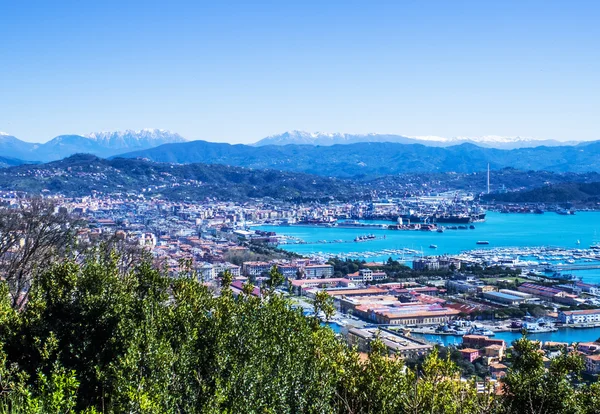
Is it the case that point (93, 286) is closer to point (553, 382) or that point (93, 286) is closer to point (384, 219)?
point (553, 382)

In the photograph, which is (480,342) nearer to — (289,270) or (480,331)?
(480,331)

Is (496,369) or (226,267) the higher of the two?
(496,369)

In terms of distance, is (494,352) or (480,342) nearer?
(494,352)

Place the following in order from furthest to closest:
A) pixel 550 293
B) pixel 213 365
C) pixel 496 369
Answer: pixel 550 293 < pixel 496 369 < pixel 213 365

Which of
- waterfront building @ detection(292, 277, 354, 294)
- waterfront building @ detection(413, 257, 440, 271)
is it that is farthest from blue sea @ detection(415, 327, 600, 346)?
waterfront building @ detection(413, 257, 440, 271)

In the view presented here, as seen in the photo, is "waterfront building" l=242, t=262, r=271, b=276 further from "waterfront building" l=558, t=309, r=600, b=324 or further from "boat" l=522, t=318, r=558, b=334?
"waterfront building" l=558, t=309, r=600, b=324

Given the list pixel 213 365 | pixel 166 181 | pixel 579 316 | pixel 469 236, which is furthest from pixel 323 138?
pixel 213 365
